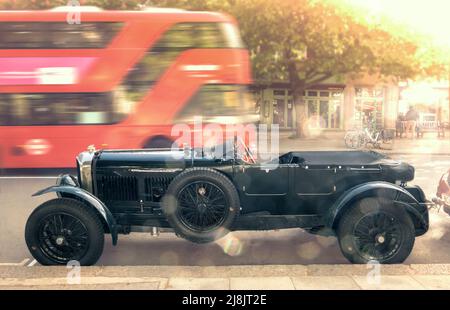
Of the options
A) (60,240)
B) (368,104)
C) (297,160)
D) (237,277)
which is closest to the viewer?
(237,277)

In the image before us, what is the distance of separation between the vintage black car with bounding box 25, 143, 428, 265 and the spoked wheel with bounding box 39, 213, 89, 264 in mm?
10

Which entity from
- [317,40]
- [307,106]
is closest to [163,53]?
[317,40]

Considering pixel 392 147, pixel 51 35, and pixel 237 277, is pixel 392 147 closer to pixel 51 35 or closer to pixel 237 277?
pixel 51 35

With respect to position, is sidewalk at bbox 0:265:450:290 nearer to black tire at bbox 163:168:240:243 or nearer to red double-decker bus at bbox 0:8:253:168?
black tire at bbox 163:168:240:243

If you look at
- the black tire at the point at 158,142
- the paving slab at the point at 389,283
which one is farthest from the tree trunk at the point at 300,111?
the paving slab at the point at 389,283

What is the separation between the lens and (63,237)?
4086 mm

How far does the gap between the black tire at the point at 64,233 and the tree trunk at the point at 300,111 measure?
57.0 feet

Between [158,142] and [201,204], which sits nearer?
[201,204]

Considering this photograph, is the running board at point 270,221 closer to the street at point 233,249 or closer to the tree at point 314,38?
the street at point 233,249

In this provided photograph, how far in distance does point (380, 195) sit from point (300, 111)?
55.2 ft

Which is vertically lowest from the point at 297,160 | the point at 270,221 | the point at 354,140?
the point at 354,140

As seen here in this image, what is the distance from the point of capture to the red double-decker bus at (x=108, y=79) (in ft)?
30.5

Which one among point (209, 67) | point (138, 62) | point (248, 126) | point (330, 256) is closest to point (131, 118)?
point (138, 62)

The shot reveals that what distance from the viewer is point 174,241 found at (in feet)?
16.9
